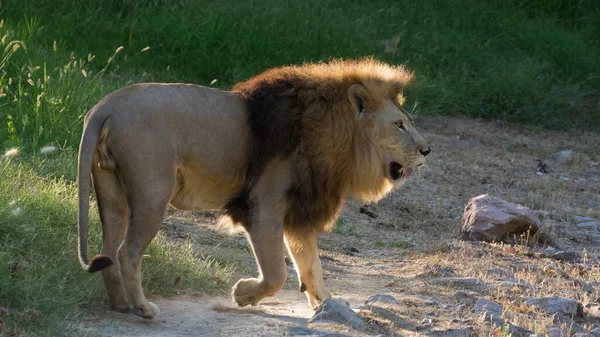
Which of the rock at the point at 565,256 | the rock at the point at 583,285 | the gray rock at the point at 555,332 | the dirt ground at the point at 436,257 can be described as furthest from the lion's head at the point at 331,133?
the rock at the point at 565,256

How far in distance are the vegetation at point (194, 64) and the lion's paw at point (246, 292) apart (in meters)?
0.52

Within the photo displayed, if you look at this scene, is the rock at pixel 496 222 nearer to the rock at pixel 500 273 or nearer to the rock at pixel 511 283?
the rock at pixel 500 273

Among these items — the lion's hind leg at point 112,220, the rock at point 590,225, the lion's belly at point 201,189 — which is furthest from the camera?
the rock at point 590,225

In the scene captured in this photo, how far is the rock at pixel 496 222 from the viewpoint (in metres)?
6.90

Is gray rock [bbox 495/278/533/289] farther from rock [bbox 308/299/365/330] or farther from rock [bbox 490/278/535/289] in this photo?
rock [bbox 308/299/365/330]

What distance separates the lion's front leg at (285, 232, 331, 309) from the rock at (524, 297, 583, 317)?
3.52 feet

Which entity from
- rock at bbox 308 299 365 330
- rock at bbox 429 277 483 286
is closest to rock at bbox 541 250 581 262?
rock at bbox 429 277 483 286

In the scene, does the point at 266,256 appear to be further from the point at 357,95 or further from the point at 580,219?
the point at 580,219

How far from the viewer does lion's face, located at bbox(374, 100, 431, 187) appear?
500cm

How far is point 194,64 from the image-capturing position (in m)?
10.1

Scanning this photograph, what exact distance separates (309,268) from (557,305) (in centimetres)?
128

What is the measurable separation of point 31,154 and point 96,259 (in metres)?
2.64

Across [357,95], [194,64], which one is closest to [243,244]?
[357,95]

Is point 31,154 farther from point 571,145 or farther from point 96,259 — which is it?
point 571,145
